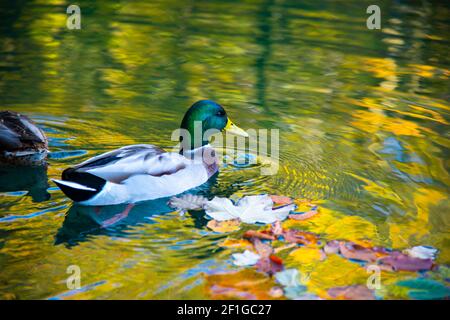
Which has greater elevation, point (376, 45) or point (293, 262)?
point (376, 45)

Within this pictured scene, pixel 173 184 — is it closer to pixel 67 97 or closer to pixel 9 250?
pixel 9 250

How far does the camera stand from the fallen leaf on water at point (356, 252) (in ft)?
16.1

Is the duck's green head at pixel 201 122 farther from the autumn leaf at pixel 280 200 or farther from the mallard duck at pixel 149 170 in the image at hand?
the autumn leaf at pixel 280 200

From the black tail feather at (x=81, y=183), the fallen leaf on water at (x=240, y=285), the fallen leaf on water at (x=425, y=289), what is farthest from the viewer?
the black tail feather at (x=81, y=183)

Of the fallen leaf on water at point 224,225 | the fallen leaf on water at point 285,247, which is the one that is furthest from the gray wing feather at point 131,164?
the fallen leaf on water at point 285,247

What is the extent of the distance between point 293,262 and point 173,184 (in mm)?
1730

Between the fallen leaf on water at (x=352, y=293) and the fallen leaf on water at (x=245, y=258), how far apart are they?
22.1 inches

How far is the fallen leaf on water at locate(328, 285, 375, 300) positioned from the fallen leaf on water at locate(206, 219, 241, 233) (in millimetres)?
1036

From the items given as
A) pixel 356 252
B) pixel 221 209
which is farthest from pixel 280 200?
pixel 356 252

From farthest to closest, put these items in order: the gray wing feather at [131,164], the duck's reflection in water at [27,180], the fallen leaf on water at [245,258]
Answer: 1. the duck's reflection in water at [27,180]
2. the gray wing feather at [131,164]
3. the fallen leaf on water at [245,258]

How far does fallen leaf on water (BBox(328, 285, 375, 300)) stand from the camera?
4.45 m
